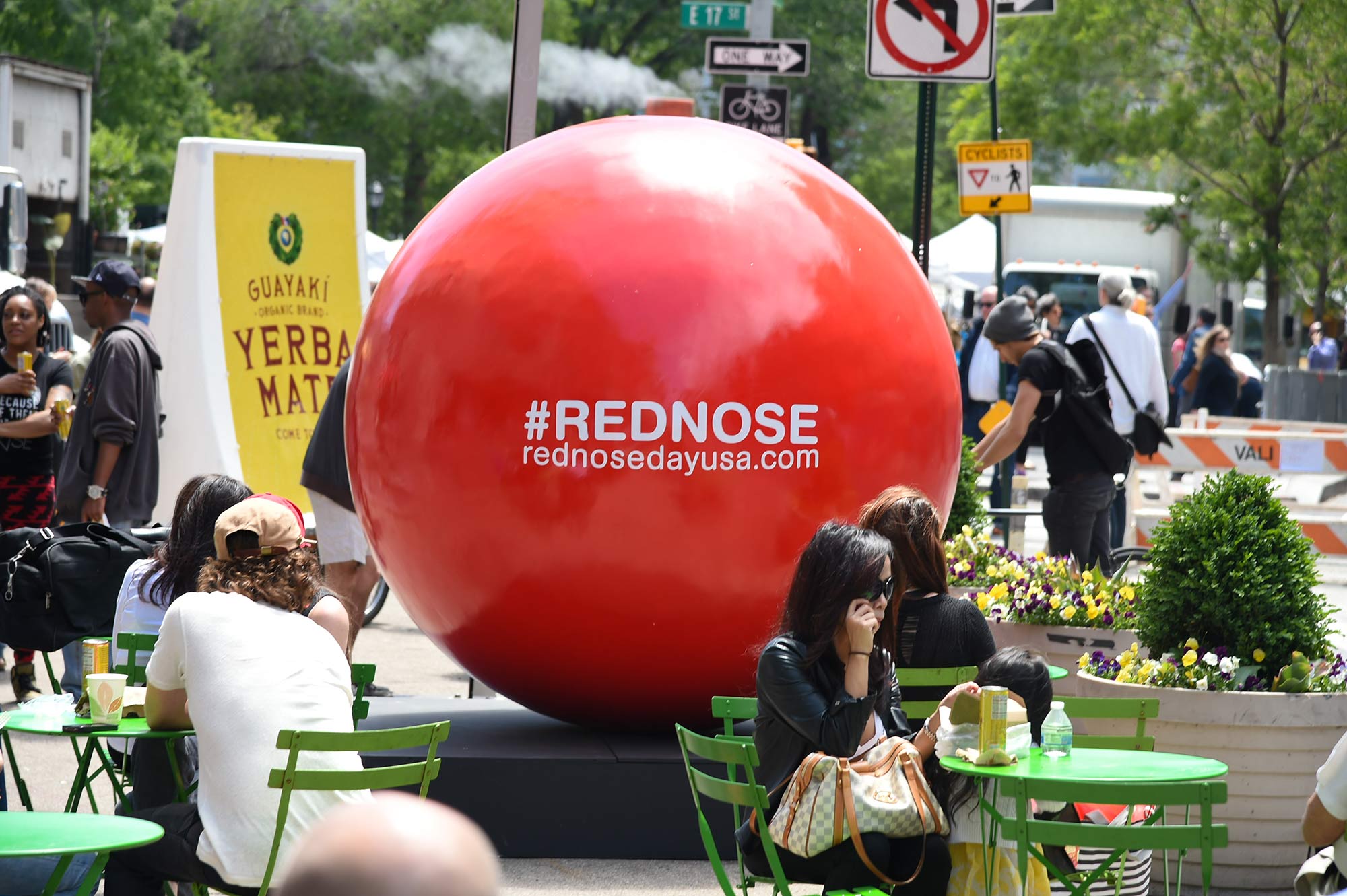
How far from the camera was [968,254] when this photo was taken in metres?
32.0

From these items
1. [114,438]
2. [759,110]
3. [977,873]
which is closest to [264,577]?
[977,873]

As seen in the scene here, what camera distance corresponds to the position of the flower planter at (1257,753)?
20.7 ft

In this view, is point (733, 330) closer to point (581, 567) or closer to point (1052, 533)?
point (581, 567)

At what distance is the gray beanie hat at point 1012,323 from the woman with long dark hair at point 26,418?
4927mm

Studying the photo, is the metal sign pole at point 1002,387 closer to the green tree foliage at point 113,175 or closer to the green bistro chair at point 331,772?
the green bistro chair at point 331,772

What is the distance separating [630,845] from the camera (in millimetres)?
6492

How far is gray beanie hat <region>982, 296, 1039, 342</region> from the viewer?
9953 millimetres

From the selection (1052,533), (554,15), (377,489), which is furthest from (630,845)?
(554,15)

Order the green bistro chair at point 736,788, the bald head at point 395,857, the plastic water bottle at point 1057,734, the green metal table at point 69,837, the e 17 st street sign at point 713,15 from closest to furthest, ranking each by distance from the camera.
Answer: the bald head at point 395,857
the green metal table at point 69,837
the green bistro chair at point 736,788
the plastic water bottle at point 1057,734
the e 17 st street sign at point 713,15

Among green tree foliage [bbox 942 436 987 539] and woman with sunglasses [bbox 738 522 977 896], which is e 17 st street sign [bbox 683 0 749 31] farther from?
woman with sunglasses [bbox 738 522 977 896]

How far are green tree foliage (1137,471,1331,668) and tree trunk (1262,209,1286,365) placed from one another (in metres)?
23.0

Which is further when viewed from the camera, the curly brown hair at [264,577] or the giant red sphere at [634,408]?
the giant red sphere at [634,408]

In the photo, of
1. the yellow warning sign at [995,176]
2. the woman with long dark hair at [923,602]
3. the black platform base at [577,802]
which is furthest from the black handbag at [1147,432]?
the woman with long dark hair at [923,602]

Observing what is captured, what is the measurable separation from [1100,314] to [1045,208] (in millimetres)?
17649
